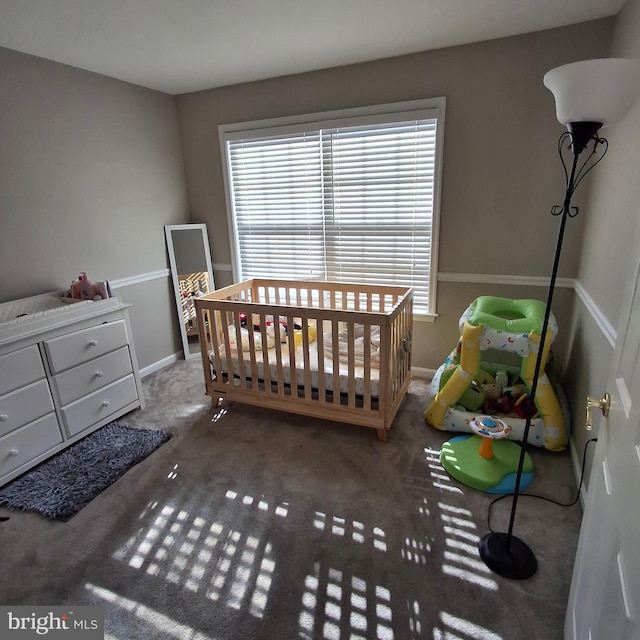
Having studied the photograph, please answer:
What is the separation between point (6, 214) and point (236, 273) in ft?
5.62

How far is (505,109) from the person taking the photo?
2.42 metres

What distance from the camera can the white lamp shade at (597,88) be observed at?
112 cm

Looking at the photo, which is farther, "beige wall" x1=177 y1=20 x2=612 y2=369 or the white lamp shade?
"beige wall" x1=177 y1=20 x2=612 y2=369

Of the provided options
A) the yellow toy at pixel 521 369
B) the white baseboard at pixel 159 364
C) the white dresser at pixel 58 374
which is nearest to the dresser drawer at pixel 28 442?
the white dresser at pixel 58 374

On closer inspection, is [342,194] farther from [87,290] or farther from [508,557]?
[508,557]

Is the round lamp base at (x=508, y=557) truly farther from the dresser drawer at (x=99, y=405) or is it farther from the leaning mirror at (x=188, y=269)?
the leaning mirror at (x=188, y=269)

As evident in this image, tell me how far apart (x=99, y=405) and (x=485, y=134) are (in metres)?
3.01

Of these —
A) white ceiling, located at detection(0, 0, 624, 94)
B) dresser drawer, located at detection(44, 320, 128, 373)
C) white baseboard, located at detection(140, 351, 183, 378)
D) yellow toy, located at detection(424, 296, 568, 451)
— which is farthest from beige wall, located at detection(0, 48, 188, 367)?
yellow toy, located at detection(424, 296, 568, 451)

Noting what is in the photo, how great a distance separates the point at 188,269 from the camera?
3541 mm

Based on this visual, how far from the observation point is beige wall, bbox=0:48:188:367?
2.34m

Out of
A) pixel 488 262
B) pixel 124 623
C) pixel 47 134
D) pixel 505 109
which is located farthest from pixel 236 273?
pixel 124 623

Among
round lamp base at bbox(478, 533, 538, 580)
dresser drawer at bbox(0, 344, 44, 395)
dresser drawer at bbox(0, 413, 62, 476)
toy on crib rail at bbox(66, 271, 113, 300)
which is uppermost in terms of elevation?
toy on crib rail at bbox(66, 271, 113, 300)

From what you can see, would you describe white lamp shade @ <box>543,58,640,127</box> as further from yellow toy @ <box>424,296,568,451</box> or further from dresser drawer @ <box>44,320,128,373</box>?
dresser drawer @ <box>44,320,128,373</box>

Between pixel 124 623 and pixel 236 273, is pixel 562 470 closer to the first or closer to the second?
pixel 124 623
